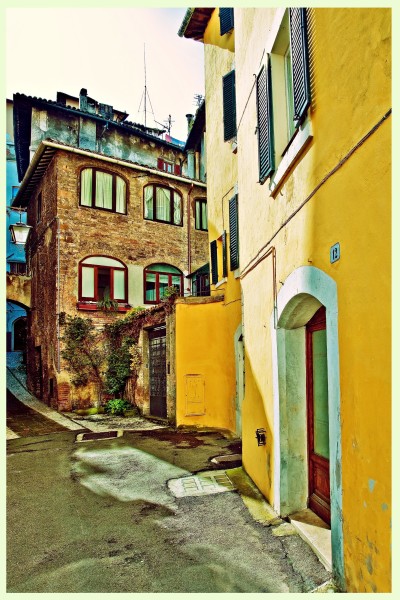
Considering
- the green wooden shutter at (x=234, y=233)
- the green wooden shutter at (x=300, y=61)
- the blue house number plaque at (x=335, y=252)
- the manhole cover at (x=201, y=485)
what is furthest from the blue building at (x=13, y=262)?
the blue house number plaque at (x=335, y=252)

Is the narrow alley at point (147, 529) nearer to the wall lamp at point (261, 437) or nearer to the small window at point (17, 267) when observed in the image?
the wall lamp at point (261, 437)

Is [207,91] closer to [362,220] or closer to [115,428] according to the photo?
[115,428]

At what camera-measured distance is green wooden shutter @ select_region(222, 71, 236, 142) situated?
9.10 meters

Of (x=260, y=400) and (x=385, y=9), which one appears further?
(x=260, y=400)

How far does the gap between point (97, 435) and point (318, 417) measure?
7.30 metres

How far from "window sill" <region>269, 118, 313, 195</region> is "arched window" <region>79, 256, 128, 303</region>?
11.9 metres

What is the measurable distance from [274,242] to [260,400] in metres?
2.10

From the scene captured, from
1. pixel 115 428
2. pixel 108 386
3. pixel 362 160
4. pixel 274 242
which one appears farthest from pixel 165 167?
pixel 362 160

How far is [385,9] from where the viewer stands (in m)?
2.35

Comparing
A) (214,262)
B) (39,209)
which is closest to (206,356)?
(214,262)

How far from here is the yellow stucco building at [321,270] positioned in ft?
7.99

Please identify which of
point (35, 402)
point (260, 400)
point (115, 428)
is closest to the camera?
point (260, 400)

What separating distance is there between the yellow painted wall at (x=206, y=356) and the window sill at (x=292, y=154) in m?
5.98
